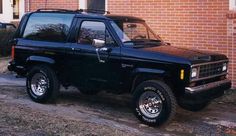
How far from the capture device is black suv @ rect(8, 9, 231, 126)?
7.99 m

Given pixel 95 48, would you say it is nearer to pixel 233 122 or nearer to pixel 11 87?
pixel 233 122

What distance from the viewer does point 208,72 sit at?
837cm

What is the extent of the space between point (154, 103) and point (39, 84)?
111 inches

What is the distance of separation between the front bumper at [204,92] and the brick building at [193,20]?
2794 millimetres

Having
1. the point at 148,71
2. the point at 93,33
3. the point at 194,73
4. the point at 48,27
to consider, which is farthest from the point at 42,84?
the point at 194,73

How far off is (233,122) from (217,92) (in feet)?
2.03

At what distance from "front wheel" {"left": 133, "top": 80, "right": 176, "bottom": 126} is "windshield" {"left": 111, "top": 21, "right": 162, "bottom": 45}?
39.7 inches

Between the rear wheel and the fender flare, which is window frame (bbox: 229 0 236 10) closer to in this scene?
the fender flare

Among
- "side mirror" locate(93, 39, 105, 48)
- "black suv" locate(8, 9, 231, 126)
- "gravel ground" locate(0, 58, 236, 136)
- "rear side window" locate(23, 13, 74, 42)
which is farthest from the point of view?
"rear side window" locate(23, 13, 74, 42)

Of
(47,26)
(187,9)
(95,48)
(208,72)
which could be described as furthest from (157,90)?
(187,9)

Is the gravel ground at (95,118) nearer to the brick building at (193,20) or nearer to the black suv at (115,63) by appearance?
the black suv at (115,63)

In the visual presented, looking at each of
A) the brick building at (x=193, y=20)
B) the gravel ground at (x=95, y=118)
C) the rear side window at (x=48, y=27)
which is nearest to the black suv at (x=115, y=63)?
the rear side window at (x=48, y=27)

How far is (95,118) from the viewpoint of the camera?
868 centimetres

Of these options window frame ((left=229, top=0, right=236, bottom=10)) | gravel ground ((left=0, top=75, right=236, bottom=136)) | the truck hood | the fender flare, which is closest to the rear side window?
gravel ground ((left=0, top=75, right=236, bottom=136))
